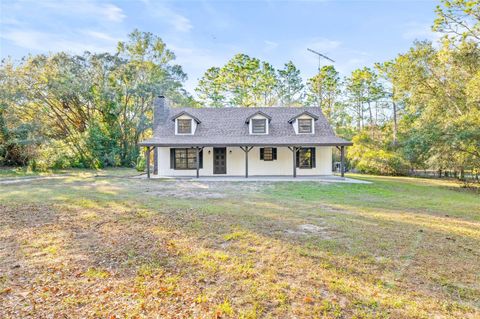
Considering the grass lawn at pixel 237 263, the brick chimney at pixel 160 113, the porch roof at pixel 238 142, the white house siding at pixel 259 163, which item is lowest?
the grass lawn at pixel 237 263

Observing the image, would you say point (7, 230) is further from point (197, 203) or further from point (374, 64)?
point (374, 64)

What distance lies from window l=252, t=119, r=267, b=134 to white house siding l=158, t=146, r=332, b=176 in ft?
→ 3.90

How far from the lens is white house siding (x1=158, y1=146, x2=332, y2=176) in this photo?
652 inches

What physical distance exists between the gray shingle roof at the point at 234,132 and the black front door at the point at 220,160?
92 cm

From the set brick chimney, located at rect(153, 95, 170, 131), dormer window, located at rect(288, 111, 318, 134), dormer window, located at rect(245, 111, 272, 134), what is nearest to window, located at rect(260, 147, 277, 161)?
dormer window, located at rect(245, 111, 272, 134)

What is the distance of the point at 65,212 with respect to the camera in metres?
6.52

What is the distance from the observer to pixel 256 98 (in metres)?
31.3

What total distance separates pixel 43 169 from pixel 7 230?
657 inches

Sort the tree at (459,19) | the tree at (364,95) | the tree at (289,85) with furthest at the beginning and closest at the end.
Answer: the tree at (289,85) → the tree at (364,95) → the tree at (459,19)

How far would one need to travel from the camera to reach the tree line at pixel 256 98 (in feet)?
48.6

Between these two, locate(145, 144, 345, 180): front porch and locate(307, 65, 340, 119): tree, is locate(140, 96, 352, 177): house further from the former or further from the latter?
locate(307, 65, 340, 119): tree

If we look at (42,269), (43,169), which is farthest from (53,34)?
(42,269)

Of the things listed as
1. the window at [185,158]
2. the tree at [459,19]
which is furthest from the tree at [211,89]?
the tree at [459,19]

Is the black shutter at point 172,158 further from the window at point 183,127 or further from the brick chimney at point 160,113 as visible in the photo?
the brick chimney at point 160,113
